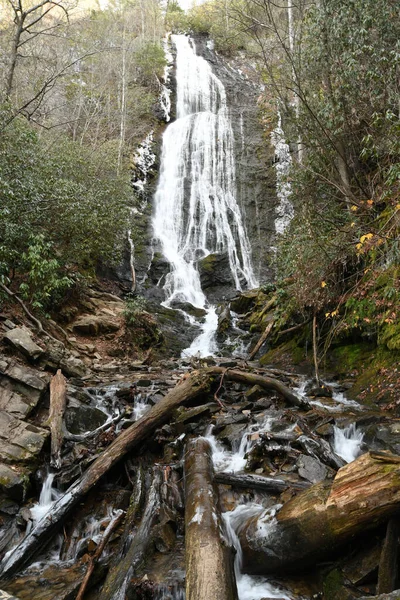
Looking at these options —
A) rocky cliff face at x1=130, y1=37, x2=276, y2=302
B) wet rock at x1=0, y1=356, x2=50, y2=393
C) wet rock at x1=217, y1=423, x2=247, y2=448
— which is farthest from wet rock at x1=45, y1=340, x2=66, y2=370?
rocky cliff face at x1=130, y1=37, x2=276, y2=302

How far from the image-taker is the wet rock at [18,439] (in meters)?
4.51

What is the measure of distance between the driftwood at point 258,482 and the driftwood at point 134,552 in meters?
0.71

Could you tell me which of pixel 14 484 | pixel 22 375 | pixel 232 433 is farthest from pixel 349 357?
pixel 14 484

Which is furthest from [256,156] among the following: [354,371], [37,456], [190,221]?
[37,456]

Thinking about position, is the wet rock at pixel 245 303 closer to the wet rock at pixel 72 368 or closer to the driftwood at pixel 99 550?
the wet rock at pixel 72 368

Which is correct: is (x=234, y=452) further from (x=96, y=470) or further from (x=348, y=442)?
(x=96, y=470)

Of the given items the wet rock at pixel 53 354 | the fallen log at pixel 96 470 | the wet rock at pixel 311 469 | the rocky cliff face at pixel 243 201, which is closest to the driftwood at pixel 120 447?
the fallen log at pixel 96 470

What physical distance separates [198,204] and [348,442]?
19.1m

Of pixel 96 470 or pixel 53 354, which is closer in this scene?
pixel 96 470

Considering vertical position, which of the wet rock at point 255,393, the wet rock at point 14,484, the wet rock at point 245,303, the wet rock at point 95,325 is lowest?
the wet rock at point 14,484

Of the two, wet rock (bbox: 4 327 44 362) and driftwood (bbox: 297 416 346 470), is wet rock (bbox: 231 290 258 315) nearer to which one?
wet rock (bbox: 4 327 44 362)

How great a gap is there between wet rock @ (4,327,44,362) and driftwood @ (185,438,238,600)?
384cm

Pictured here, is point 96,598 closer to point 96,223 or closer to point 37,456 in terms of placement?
point 37,456

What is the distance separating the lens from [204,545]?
277 centimetres
